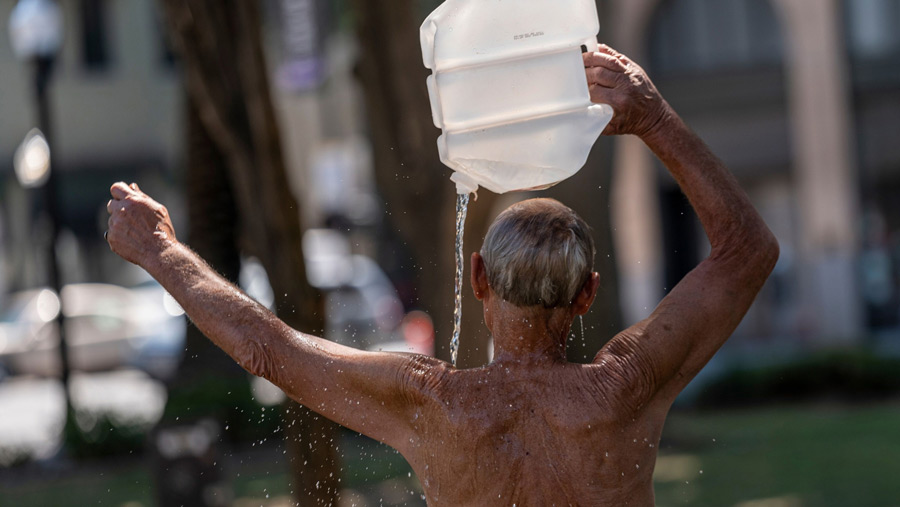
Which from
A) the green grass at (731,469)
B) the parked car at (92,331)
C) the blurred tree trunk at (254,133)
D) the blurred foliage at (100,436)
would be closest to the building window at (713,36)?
the green grass at (731,469)

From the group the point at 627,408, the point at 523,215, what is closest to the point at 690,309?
the point at 627,408

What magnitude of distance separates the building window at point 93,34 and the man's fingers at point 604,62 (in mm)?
31602

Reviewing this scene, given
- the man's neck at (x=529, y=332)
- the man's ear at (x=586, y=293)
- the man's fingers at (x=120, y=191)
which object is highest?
the man's fingers at (x=120, y=191)

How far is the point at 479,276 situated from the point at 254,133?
4333 mm

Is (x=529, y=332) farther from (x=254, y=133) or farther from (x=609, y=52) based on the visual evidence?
(x=254, y=133)

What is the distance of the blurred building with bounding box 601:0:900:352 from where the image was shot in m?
19.2

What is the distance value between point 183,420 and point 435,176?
273cm

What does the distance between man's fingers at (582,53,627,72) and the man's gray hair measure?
408 mm

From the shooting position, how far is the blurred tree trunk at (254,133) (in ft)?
22.0

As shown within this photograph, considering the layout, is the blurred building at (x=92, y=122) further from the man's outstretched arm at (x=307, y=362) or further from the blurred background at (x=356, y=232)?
the man's outstretched arm at (x=307, y=362)

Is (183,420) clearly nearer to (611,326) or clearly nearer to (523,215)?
(611,326)

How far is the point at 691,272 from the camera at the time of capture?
285 cm

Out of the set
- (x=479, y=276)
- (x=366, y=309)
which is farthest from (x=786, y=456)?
(x=366, y=309)

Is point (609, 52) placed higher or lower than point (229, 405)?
higher
